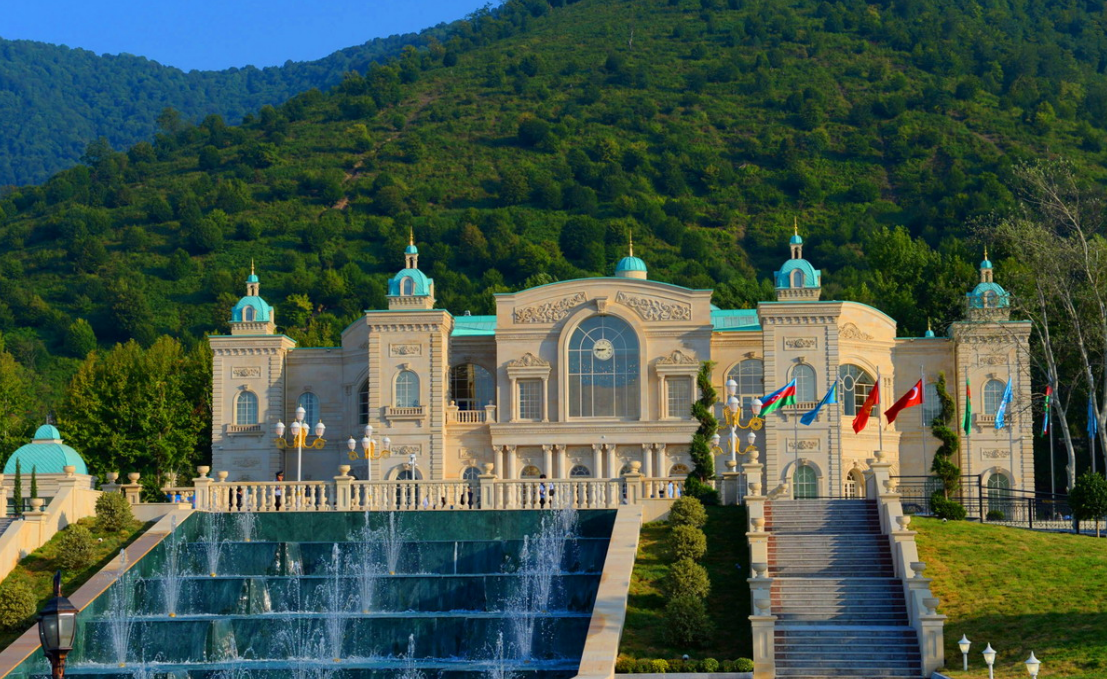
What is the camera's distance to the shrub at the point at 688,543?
39750mm

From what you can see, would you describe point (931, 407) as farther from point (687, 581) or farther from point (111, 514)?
point (111, 514)

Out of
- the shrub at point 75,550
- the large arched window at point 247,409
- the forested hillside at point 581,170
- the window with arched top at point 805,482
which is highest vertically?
the forested hillside at point 581,170

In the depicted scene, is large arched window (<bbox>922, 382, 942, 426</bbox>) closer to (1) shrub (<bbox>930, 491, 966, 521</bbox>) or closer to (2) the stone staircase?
(1) shrub (<bbox>930, 491, 966, 521</bbox>)

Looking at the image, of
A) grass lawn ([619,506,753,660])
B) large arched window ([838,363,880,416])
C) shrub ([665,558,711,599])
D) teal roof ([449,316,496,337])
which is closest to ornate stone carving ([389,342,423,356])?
teal roof ([449,316,496,337])

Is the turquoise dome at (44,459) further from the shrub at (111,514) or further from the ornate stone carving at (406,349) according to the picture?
the ornate stone carving at (406,349)

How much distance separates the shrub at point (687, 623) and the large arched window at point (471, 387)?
104 ft

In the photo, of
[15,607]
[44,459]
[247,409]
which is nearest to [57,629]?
[15,607]

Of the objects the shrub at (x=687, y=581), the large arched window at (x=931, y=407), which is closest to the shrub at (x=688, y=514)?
the shrub at (x=687, y=581)

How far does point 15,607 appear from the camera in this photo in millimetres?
38844

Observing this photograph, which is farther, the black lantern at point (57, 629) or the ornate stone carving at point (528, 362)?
the ornate stone carving at point (528, 362)

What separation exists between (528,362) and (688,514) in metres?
22.9

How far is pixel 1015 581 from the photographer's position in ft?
121

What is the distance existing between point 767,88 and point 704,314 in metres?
99.2

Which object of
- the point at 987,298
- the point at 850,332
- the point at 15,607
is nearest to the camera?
the point at 15,607
